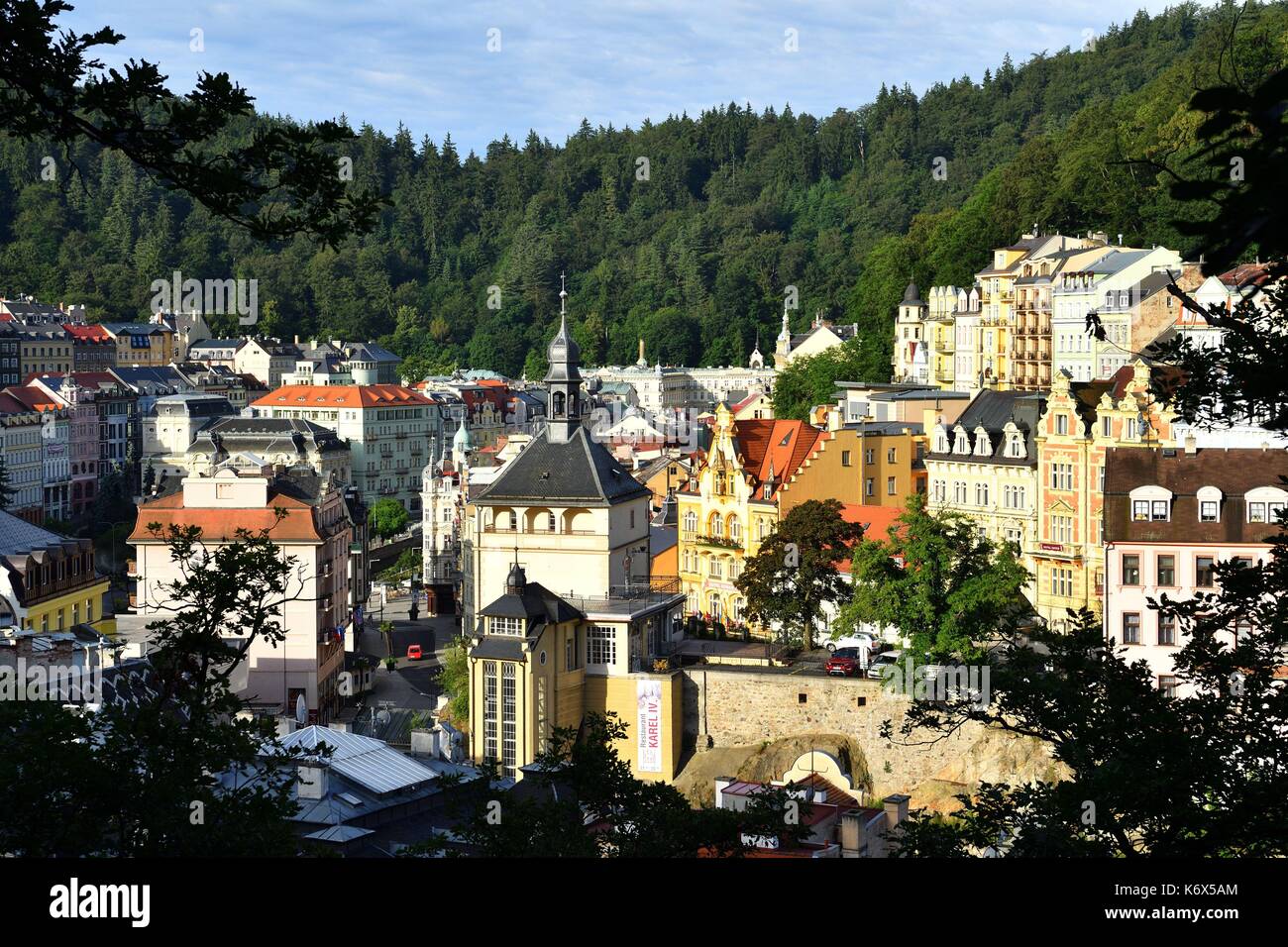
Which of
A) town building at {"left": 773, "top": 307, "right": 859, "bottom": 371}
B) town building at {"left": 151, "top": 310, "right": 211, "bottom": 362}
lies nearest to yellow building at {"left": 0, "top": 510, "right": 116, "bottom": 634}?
town building at {"left": 773, "top": 307, "right": 859, "bottom": 371}

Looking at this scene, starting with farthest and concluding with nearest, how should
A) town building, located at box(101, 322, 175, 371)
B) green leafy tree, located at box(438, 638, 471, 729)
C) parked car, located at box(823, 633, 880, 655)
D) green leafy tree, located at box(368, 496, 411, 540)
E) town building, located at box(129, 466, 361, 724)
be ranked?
town building, located at box(101, 322, 175, 371) → green leafy tree, located at box(368, 496, 411, 540) → town building, located at box(129, 466, 361, 724) → green leafy tree, located at box(438, 638, 471, 729) → parked car, located at box(823, 633, 880, 655)

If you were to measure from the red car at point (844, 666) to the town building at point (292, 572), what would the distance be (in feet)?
45.5

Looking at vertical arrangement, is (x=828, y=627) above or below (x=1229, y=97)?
below

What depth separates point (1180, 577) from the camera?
40250mm

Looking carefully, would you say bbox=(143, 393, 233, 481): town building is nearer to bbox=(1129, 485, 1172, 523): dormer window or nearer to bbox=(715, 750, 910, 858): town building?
bbox=(715, 750, 910, 858): town building

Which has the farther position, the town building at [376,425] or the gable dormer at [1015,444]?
the town building at [376,425]

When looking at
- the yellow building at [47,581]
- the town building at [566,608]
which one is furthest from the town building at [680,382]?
the yellow building at [47,581]

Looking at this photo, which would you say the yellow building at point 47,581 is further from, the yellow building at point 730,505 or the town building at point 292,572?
the yellow building at point 730,505

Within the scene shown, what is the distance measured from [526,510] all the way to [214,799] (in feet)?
101

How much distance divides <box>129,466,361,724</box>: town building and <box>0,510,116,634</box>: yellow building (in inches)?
59.6

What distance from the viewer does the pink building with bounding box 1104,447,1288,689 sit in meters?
39.8

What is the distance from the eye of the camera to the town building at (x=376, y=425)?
392ft
